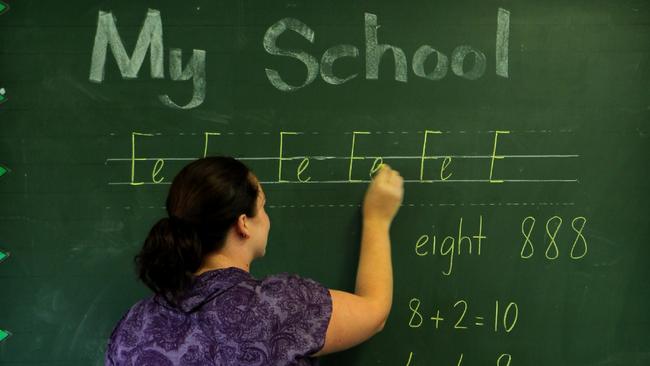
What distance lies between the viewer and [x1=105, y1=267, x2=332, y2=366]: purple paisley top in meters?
1.09

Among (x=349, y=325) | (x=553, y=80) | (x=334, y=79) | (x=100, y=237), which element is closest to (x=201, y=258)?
(x=349, y=325)

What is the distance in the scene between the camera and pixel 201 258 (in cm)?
116

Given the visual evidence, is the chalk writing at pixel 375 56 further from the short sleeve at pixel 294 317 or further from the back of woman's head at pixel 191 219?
the short sleeve at pixel 294 317

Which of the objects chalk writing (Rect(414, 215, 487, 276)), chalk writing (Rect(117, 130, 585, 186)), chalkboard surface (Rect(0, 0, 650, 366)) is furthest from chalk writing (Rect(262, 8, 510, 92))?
chalk writing (Rect(414, 215, 487, 276))

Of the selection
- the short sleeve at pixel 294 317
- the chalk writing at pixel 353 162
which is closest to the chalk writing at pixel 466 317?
the chalk writing at pixel 353 162

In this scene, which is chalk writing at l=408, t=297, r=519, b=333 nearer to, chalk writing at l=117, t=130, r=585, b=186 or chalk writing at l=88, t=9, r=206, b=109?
chalk writing at l=117, t=130, r=585, b=186

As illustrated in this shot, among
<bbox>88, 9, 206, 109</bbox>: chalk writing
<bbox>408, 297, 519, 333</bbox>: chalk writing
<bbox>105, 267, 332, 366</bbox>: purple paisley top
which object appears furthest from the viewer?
<bbox>408, 297, 519, 333</bbox>: chalk writing

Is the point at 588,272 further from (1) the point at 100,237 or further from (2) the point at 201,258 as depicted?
(1) the point at 100,237

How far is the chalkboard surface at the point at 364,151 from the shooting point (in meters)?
1.48

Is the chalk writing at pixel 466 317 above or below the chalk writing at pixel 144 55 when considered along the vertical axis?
below

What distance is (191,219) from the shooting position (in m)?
1.12

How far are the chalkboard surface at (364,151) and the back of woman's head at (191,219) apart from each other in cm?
38

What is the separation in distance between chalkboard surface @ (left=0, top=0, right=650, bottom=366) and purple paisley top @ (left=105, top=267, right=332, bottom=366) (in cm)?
41

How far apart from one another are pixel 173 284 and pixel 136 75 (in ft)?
1.97
